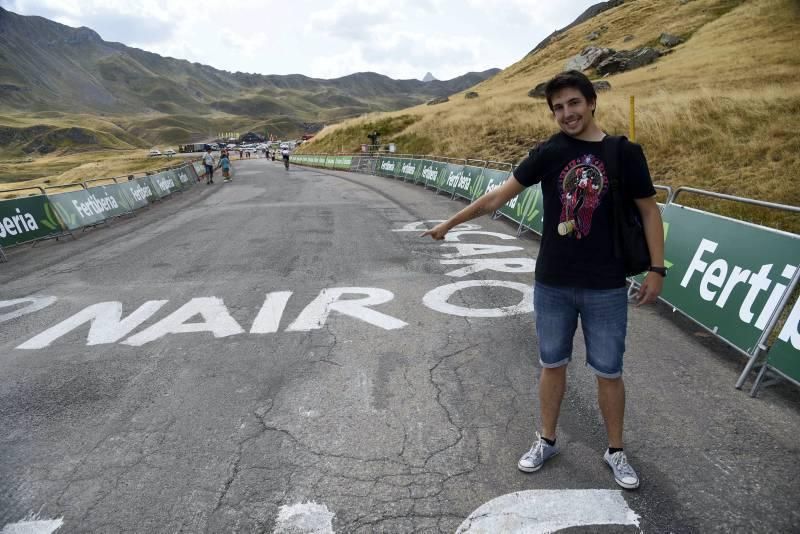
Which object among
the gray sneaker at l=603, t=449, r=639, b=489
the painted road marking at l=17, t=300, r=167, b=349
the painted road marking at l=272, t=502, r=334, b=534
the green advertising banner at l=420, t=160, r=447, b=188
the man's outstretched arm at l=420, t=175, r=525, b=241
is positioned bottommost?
the green advertising banner at l=420, t=160, r=447, b=188

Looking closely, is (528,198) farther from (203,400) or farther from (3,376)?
(3,376)

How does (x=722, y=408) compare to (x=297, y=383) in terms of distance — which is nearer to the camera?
(x=722, y=408)

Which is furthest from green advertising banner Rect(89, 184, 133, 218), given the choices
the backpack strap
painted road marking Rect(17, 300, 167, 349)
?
the backpack strap

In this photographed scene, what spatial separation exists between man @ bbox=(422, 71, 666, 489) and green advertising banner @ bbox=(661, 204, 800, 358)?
2167mm

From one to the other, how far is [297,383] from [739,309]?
4.21 meters

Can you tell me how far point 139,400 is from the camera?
4.24 metres

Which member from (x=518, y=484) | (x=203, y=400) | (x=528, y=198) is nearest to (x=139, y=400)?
(x=203, y=400)

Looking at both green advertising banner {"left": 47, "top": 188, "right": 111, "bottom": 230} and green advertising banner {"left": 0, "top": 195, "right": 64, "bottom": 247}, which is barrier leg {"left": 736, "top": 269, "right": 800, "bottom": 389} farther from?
green advertising banner {"left": 47, "top": 188, "right": 111, "bottom": 230}

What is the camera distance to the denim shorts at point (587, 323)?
9.43 ft

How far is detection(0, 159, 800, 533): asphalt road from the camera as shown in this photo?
289 centimetres

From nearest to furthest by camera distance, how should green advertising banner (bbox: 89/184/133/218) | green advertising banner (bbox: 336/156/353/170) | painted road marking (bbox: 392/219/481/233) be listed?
1. painted road marking (bbox: 392/219/481/233)
2. green advertising banner (bbox: 89/184/133/218)
3. green advertising banner (bbox: 336/156/353/170)

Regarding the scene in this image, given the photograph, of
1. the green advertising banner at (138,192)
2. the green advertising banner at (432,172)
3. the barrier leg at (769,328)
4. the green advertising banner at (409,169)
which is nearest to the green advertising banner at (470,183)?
the green advertising banner at (432,172)

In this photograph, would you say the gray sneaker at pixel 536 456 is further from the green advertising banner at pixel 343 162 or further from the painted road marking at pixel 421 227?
the green advertising banner at pixel 343 162

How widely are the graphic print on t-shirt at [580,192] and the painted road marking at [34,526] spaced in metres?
3.32
